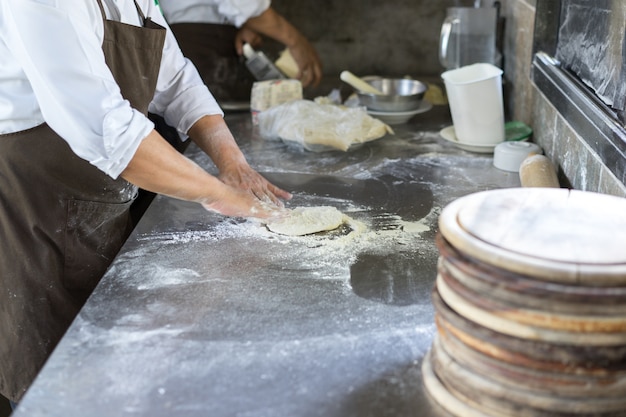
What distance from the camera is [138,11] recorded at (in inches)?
70.6

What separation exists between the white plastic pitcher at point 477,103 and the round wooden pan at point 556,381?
142cm

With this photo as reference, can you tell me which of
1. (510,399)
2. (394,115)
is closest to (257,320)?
(510,399)

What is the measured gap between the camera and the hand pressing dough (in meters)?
1.63

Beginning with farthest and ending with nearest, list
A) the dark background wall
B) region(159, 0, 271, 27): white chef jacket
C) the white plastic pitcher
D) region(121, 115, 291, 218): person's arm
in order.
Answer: the dark background wall, region(159, 0, 271, 27): white chef jacket, the white plastic pitcher, region(121, 115, 291, 218): person's arm

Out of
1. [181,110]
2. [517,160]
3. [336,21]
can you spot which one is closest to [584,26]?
[517,160]

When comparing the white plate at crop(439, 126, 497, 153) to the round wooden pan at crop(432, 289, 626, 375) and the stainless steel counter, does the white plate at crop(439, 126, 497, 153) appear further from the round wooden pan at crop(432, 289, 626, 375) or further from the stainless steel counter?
the round wooden pan at crop(432, 289, 626, 375)

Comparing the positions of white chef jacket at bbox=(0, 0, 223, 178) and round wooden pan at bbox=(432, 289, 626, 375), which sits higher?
white chef jacket at bbox=(0, 0, 223, 178)

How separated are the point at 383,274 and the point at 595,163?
1.91 feet

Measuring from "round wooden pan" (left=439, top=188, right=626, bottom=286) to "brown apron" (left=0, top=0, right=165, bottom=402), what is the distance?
103 cm

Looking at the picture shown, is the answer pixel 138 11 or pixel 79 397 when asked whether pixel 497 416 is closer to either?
pixel 79 397

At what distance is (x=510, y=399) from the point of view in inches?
35.0

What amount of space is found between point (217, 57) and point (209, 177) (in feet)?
5.48

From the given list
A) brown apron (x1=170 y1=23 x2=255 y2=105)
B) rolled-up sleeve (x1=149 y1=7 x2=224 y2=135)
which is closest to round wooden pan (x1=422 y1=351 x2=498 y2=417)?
rolled-up sleeve (x1=149 y1=7 x2=224 y2=135)

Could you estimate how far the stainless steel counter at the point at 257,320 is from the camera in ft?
3.34
